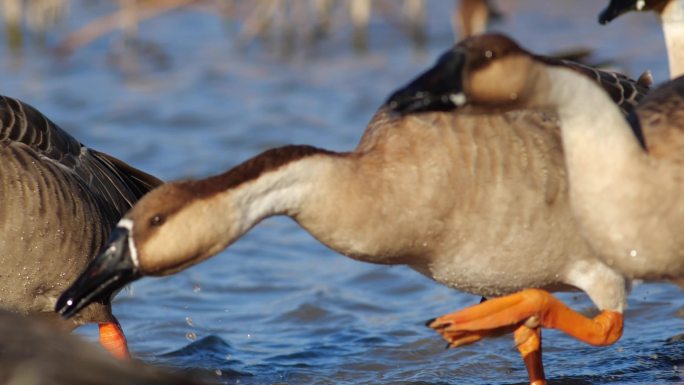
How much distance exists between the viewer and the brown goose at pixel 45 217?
→ 6566 mm

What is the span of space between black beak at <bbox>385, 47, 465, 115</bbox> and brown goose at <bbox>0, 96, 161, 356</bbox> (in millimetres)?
2502

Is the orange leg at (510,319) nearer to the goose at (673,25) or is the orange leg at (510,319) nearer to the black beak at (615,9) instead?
the black beak at (615,9)

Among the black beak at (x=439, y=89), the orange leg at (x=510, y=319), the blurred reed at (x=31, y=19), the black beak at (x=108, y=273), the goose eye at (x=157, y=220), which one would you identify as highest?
the blurred reed at (x=31, y=19)

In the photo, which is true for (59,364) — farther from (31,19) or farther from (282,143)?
(31,19)

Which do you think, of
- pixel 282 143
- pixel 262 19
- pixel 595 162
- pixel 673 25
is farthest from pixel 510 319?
pixel 262 19

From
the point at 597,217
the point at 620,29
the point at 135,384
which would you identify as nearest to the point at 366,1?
the point at 620,29

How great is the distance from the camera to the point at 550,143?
18.9 ft

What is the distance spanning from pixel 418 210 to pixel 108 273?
49.8 inches

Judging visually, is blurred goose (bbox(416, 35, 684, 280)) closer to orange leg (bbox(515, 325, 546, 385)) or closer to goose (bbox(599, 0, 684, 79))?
orange leg (bbox(515, 325, 546, 385))

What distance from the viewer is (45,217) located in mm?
6633

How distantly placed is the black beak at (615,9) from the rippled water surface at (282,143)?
70.9 inches

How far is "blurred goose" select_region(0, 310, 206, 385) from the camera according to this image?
3734mm

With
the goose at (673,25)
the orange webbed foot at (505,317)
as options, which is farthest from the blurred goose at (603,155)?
the goose at (673,25)

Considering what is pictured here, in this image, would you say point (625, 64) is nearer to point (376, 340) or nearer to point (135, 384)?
point (376, 340)
